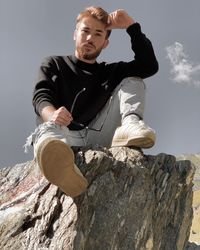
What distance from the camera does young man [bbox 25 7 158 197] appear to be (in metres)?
8.49

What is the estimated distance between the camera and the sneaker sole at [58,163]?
6887 mm

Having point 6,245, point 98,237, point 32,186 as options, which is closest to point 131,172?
point 98,237

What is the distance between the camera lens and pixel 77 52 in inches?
391

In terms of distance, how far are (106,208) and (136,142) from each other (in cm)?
129

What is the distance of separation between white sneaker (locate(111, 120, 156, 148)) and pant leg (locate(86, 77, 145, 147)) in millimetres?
416

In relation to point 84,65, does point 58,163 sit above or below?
below

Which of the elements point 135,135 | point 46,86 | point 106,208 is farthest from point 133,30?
point 106,208

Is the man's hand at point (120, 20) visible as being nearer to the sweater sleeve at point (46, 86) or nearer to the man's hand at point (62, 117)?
the sweater sleeve at point (46, 86)

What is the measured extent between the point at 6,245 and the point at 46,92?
273 cm

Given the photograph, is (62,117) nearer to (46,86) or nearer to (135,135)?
(135,135)

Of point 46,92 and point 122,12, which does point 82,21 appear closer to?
point 122,12

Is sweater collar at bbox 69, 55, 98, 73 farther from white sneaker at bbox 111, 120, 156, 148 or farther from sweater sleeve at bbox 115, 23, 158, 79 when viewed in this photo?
white sneaker at bbox 111, 120, 156, 148

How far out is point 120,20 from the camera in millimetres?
9648

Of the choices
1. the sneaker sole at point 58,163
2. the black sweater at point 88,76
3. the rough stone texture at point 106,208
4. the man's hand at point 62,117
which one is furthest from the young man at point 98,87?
the sneaker sole at point 58,163
